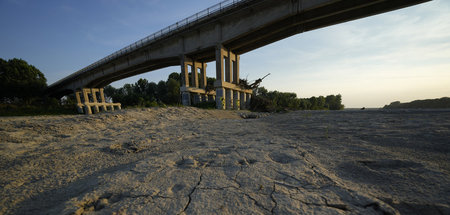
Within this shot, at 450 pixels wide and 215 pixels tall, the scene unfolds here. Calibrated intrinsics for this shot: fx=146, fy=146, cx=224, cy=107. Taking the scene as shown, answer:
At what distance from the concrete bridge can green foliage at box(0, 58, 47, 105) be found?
65.0ft

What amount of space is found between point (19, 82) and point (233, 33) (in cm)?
3701

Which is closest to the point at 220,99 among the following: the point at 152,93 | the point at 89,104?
the point at 89,104

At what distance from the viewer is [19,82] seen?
80.0 feet

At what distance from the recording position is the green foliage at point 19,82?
78.3 feet

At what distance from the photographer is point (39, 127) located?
3.45 meters

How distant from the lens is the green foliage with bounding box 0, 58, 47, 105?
78.3ft

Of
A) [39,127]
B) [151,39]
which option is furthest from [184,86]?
[39,127]

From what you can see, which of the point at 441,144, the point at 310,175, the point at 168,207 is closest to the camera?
the point at 168,207

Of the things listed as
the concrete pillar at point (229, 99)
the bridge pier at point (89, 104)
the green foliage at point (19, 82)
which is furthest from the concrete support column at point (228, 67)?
the green foliage at point (19, 82)

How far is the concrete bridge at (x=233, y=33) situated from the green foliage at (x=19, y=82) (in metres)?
19.8

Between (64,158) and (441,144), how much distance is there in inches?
205

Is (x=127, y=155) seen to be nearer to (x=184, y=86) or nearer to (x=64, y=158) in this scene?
(x=64, y=158)

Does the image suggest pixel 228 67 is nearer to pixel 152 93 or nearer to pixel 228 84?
pixel 228 84

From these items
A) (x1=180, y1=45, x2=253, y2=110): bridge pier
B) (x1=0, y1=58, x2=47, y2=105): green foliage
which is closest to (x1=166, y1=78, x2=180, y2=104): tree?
(x1=180, y1=45, x2=253, y2=110): bridge pier
